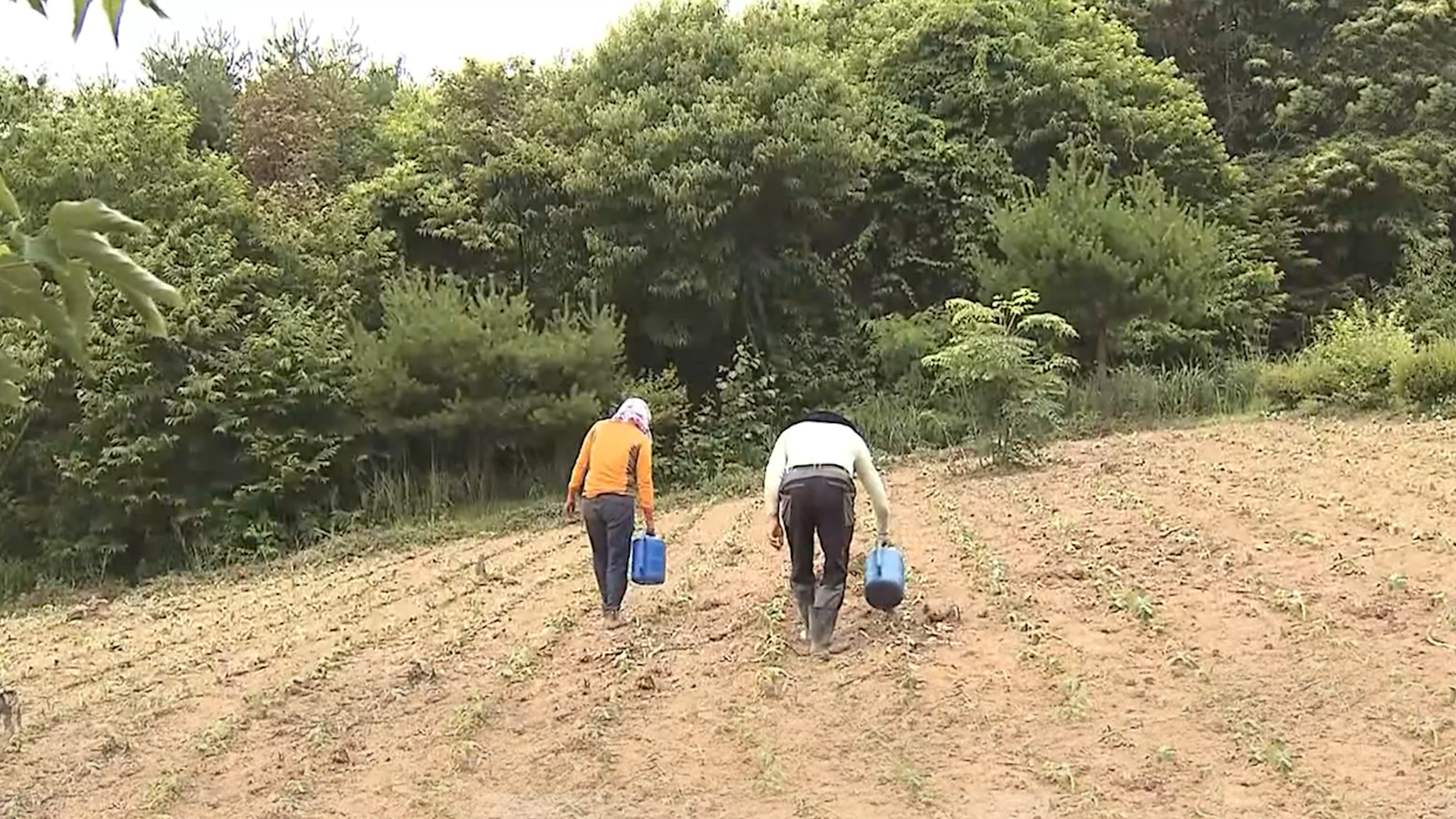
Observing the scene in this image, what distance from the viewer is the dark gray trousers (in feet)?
26.2

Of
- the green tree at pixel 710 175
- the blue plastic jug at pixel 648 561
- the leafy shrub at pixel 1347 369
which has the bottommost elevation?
the blue plastic jug at pixel 648 561

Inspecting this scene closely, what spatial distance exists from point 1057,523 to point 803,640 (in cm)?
330

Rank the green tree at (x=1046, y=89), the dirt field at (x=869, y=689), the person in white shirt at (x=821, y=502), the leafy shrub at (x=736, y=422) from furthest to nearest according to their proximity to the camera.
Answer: the green tree at (x=1046, y=89)
the leafy shrub at (x=736, y=422)
the person in white shirt at (x=821, y=502)
the dirt field at (x=869, y=689)

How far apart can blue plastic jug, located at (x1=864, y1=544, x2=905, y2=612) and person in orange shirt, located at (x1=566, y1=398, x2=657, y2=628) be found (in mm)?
1317

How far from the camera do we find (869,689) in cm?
673

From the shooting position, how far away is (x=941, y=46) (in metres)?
22.2

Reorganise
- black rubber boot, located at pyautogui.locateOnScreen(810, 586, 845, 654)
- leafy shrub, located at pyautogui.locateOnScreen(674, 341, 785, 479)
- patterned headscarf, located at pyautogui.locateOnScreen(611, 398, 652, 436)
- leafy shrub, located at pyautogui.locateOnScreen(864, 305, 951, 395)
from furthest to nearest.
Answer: leafy shrub, located at pyautogui.locateOnScreen(864, 305, 951, 395)
leafy shrub, located at pyautogui.locateOnScreen(674, 341, 785, 479)
patterned headscarf, located at pyautogui.locateOnScreen(611, 398, 652, 436)
black rubber boot, located at pyautogui.locateOnScreen(810, 586, 845, 654)

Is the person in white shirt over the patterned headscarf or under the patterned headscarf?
→ under

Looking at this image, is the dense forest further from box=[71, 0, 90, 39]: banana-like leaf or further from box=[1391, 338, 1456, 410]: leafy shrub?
box=[71, 0, 90, 39]: banana-like leaf

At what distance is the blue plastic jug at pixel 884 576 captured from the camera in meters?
7.33

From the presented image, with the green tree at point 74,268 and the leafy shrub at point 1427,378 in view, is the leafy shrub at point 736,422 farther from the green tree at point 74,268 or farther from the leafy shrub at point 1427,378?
Result: the green tree at point 74,268

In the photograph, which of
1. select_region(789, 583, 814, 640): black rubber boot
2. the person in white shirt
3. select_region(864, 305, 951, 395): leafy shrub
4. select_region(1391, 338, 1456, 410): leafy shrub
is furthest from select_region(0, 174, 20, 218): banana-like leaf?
select_region(864, 305, 951, 395): leafy shrub

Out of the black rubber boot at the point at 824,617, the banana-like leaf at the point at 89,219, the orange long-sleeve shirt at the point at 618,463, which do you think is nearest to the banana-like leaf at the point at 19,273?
the banana-like leaf at the point at 89,219

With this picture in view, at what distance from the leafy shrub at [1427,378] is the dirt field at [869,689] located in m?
5.54
